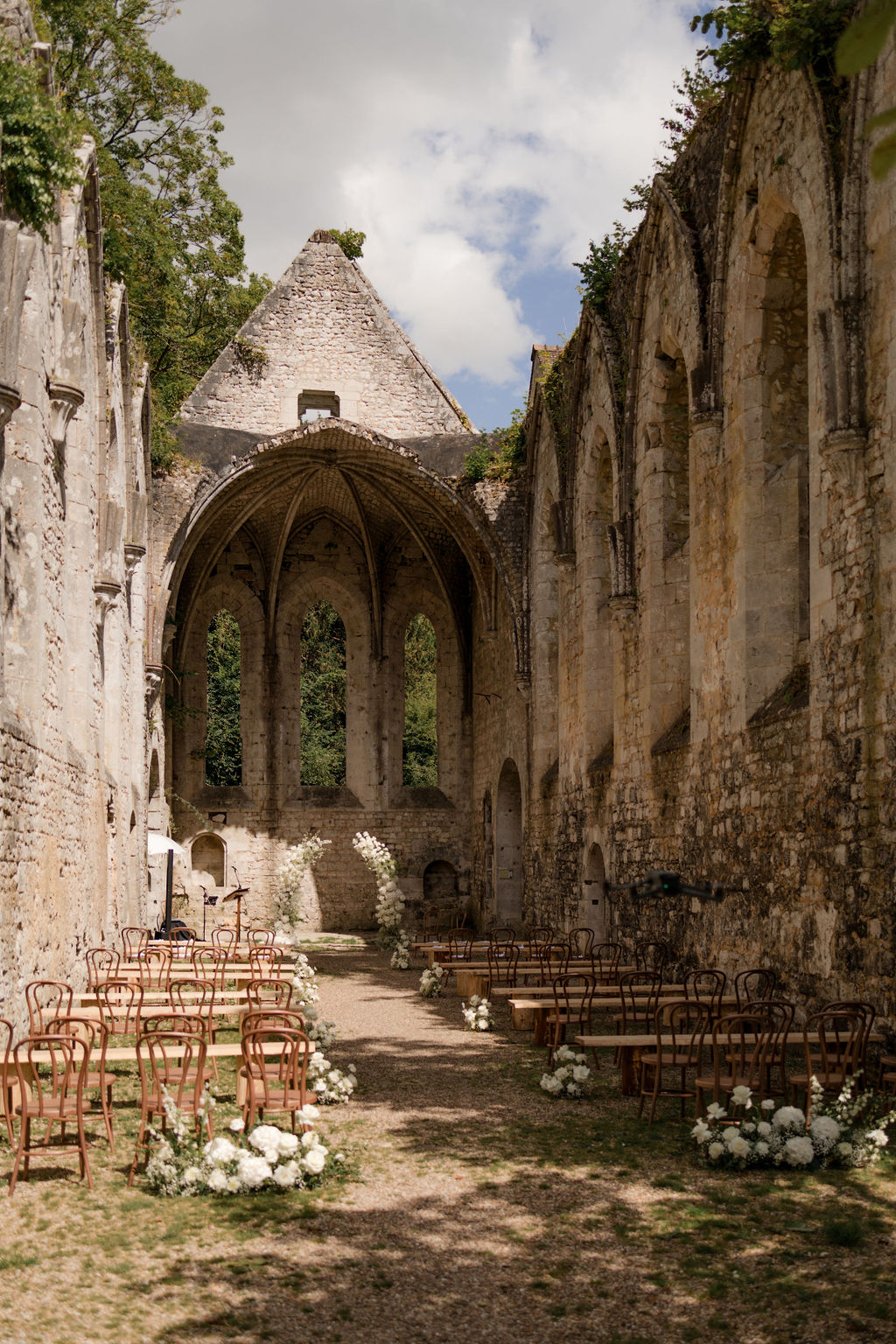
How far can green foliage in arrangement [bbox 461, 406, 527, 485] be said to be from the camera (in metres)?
19.5

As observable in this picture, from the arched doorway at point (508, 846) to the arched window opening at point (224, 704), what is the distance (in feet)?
23.9

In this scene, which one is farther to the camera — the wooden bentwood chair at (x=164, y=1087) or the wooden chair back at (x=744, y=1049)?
the wooden chair back at (x=744, y=1049)

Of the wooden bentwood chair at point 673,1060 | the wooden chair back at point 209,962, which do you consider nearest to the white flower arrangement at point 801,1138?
the wooden bentwood chair at point 673,1060

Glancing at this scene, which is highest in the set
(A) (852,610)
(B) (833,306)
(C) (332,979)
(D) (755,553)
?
(B) (833,306)

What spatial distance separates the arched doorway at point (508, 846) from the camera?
20.4 metres

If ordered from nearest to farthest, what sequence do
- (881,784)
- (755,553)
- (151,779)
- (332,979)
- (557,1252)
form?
(557,1252), (881,784), (755,553), (332,979), (151,779)

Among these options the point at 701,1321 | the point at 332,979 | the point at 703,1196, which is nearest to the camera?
the point at 701,1321

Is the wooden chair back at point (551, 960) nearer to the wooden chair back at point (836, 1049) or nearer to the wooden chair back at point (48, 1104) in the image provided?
the wooden chair back at point (836, 1049)

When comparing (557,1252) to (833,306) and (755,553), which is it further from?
(755,553)

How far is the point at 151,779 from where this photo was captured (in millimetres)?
19766

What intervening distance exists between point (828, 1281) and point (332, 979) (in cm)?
1112

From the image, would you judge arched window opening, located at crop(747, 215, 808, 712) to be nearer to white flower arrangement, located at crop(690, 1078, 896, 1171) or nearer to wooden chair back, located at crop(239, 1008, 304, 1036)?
white flower arrangement, located at crop(690, 1078, 896, 1171)

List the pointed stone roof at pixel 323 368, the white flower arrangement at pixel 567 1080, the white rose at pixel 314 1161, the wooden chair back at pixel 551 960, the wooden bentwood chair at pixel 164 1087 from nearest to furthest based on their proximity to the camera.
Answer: the white rose at pixel 314 1161 → the wooden bentwood chair at pixel 164 1087 → the white flower arrangement at pixel 567 1080 → the wooden chair back at pixel 551 960 → the pointed stone roof at pixel 323 368

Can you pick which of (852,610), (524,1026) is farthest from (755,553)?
(524,1026)
